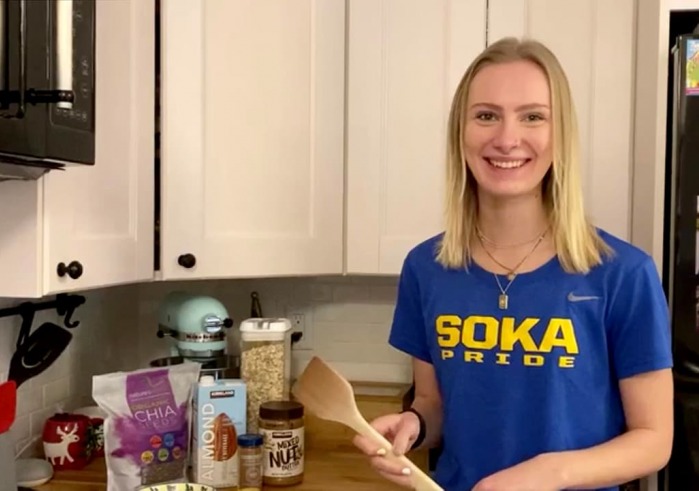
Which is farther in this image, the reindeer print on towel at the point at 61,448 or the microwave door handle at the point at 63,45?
the reindeer print on towel at the point at 61,448

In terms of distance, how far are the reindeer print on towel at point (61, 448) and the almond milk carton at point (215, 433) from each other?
310 millimetres

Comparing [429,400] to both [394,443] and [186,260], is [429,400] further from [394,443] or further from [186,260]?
[186,260]

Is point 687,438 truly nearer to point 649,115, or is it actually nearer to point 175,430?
point 649,115

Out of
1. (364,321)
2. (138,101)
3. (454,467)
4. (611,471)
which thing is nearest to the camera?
(611,471)

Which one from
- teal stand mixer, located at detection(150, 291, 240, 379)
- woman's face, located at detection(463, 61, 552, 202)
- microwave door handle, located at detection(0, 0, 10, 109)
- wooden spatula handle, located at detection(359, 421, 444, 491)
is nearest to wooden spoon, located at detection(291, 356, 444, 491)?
wooden spatula handle, located at detection(359, 421, 444, 491)

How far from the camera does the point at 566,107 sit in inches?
53.1

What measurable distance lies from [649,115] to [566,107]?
40 centimetres

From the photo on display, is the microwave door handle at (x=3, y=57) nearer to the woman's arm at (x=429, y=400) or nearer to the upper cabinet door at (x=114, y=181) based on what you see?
the upper cabinet door at (x=114, y=181)

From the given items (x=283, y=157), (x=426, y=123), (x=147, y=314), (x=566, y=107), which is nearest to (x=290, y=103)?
(x=283, y=157)

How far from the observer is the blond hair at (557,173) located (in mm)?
1343

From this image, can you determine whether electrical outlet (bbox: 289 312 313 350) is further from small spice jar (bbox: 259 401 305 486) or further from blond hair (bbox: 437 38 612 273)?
blond hair (bbox: 437 38 612 273)

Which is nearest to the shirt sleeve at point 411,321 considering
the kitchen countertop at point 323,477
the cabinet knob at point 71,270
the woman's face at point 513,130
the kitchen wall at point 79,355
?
the woman's face at point 513,130

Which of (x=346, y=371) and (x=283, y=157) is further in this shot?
(x=346, y=371)

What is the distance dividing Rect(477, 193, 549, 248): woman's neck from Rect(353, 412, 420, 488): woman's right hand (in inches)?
13.2
